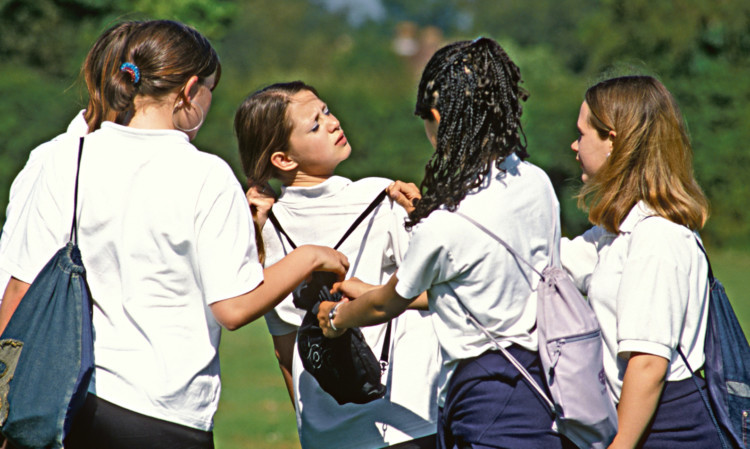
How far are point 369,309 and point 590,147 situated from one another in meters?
1.06

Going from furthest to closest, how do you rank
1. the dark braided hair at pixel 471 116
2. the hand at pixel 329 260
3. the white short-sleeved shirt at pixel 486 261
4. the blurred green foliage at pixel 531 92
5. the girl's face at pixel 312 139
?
the blurred green foliage at pixel 531 92 < the girl's face at pixel 312 139 < the hand at pixel 329 260 < the dark braided hair at pixel 471 116 < the white short-sleeved shirt at pixel 486 261

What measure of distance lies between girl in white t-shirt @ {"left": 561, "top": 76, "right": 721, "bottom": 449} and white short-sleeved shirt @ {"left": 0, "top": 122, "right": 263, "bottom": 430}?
121 cm

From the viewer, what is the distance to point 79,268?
2627 millimetres

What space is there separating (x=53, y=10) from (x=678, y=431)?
26.9 metres

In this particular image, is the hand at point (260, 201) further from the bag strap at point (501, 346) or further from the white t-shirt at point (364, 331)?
→ the bag strap at point (501, 346)

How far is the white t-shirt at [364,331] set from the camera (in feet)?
10.3

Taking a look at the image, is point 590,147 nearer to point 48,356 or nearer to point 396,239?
point 396,239

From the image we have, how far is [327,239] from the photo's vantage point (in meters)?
3.29

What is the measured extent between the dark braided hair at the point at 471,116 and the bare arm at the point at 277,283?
379 mm

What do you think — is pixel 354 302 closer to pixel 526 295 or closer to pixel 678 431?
pixel 526 295

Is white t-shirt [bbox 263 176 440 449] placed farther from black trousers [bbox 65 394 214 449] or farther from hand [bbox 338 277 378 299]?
black trousers [bbox 65 394 214 449]

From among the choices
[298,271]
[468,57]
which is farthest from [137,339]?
[468,57]

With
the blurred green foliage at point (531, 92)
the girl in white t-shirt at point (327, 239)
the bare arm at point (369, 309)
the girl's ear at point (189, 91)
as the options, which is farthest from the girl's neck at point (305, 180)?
the blurred green foliage at point (531, 92)

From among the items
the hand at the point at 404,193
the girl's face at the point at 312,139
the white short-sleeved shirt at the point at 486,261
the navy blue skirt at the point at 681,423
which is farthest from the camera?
the girl's face at the point at 312,139
